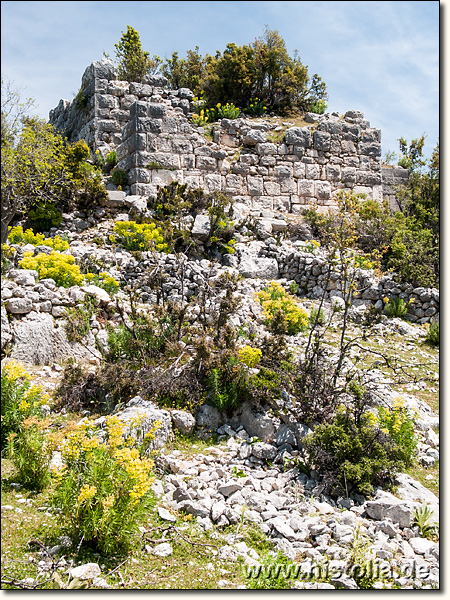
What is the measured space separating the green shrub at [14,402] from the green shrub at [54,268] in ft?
9.79

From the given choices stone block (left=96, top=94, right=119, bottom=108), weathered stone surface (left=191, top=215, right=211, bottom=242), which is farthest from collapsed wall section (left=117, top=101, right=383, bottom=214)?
weathered stone surface (left=191, top=215, right=211, bottom=242)

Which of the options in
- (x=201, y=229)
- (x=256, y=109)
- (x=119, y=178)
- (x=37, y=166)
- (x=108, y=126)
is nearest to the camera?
(x=37, y=166)

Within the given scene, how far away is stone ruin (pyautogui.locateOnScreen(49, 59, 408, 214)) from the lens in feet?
42.6

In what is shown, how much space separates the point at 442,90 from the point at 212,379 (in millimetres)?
3922

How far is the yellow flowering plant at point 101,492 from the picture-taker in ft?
12.3

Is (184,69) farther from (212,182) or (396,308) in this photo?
(396,308)

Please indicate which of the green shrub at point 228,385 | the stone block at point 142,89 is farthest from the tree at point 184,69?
the green shrub at point 228,385

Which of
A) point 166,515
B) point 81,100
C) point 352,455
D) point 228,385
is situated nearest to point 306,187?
point 81,100

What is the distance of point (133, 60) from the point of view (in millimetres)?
15734

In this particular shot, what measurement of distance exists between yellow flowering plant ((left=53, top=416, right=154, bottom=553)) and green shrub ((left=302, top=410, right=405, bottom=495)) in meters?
2.31

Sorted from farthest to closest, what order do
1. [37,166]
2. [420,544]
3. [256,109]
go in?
[256,109] < [37,166] < [420,544]

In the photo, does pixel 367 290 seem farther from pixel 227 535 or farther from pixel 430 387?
pixel 227 535

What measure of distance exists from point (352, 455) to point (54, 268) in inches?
205

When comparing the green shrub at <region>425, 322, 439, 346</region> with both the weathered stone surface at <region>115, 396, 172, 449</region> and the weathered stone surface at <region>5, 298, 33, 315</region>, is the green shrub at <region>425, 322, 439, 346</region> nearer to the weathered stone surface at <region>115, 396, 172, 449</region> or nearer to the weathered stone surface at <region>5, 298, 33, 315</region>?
the weathered stone surface at <region>115, 396, 172, 449</region>
